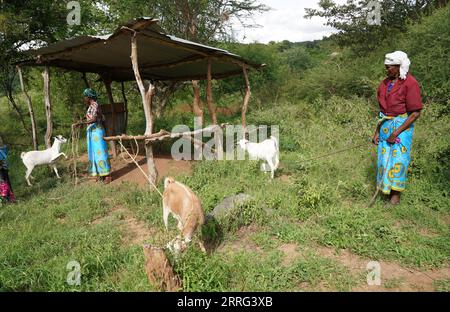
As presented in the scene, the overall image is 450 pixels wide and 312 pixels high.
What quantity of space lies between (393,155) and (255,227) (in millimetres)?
2157

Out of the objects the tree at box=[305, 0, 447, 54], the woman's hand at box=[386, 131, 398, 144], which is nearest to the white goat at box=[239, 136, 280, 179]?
the woman's hand at box=[386, 131, 398, 144]

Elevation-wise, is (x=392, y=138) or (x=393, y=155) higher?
(x=392, y=138)

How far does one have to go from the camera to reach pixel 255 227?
13.5 feet

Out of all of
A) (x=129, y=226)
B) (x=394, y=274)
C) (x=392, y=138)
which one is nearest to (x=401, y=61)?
(x=392, y=138)

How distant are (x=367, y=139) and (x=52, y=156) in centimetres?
773

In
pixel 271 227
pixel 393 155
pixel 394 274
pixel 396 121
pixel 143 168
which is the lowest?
pixel 394 274

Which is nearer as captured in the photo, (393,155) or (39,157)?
(393,155)

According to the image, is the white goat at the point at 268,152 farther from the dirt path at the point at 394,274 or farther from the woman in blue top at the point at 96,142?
the woman in blue top at the point at 96,142

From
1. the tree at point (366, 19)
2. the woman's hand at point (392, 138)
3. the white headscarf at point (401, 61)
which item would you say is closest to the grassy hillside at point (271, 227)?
the woman's hand at point (392, 138)

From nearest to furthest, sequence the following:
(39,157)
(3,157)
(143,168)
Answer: (3,157)
(39,157)
(143,168)

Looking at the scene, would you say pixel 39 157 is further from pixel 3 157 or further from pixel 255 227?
pixel 255 227

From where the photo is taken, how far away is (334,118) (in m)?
9.98

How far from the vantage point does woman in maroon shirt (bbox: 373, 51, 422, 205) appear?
3918mm

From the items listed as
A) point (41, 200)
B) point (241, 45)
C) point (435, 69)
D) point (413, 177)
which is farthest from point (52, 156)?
point (241, 45)
